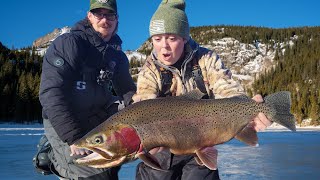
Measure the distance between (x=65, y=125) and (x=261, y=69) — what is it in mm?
150985

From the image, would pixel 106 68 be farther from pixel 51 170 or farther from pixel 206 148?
pixel 206 148

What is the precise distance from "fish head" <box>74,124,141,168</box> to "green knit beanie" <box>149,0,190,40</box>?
57.2 inches

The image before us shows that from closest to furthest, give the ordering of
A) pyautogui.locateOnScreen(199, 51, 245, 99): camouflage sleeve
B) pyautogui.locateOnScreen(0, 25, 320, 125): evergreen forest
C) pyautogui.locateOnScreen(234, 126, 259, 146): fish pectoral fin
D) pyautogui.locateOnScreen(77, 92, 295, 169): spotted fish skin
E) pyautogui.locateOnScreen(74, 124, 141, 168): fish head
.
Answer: pyautogui.locateOnScreen(74, 124, 141, 168): fish head
pyautogui.locateOnScreen(77, 92, 295, 169): spotted fish skin
pyautogui.locateOnScreen(234, 126, 259, 146): fish pectoral fin
pyautogui.locateOnScreen(199, 51, 245, 99): camouflage sleeve
pyautogui.locateOnScreen(0, 25, 320, 125): evergreen forest

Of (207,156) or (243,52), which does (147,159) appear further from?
(243,52)

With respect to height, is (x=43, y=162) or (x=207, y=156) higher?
(x=207, y=156)

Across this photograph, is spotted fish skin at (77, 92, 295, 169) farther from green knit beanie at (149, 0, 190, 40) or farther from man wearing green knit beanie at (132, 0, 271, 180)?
green knit beanie at (149, 0, 190, 40)

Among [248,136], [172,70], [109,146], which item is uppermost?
[172,70]

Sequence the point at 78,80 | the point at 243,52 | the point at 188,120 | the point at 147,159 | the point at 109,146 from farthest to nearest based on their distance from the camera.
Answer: the point at 243,52 < the point at 78,80 < the point at 188,120 < the point at 147,159 < the point at 109,146

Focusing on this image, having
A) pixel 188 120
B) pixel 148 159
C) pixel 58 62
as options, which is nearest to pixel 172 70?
pixel 188 120

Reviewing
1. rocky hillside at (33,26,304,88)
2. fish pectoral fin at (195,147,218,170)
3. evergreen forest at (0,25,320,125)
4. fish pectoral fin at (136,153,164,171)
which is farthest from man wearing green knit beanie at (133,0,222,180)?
rocky hillside at (33,26,304,88)

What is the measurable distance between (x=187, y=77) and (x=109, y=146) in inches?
61.4

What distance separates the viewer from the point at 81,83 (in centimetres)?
446

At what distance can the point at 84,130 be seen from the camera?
→ 418 cm

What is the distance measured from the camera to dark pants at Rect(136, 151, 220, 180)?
3.87 meters
